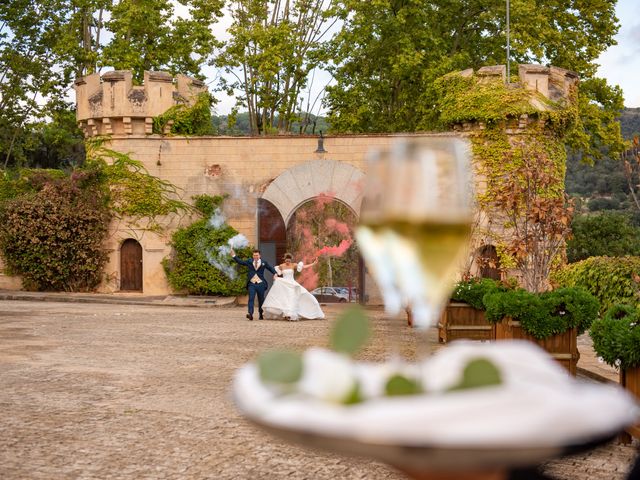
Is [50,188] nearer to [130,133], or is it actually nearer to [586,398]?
[130,133]

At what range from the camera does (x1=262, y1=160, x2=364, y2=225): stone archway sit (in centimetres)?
2572

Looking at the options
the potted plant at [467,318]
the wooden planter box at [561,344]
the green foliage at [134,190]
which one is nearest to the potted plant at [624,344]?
the wooden planter box at [561,344]

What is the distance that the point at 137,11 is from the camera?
32219 millimetres

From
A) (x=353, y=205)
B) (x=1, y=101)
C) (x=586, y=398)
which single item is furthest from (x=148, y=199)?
(x=586, y=398)

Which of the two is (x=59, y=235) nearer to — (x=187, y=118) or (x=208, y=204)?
(x=208, y=204)

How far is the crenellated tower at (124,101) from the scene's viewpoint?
26250mm

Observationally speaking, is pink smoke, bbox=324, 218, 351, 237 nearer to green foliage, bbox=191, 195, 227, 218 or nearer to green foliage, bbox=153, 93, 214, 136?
→ green foliage, bbox=191, 195, 227, 218

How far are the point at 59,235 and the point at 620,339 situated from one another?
21239 mm

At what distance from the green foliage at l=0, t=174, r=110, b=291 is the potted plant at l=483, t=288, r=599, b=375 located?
18.2 m

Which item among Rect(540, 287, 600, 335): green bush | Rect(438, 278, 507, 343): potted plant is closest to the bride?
Rect(438, 278, 507, 343): potted plant

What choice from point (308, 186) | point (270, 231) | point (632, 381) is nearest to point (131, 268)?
point (270, 231)

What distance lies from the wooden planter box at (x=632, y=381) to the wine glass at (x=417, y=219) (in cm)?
615

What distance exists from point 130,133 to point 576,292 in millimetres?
18874

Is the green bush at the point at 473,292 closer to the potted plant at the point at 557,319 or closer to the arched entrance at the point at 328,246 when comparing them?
the potted plant at the point at 557,319
